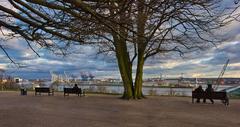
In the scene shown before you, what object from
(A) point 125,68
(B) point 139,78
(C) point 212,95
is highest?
(A) point 125,68

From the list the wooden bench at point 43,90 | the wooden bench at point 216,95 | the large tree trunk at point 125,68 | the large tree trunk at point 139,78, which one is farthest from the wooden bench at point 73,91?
the wooden bench at point 216,95

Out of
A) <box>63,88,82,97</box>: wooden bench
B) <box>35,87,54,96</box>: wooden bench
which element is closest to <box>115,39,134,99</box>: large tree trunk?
<box>63,88,82,97</box>: wooden bench

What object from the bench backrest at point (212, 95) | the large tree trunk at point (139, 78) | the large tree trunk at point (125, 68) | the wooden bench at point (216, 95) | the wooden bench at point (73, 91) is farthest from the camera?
the wooden bench at point (73, 91)

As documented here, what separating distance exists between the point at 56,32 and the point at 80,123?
174 inches

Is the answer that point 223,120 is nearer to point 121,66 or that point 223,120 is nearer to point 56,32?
point 56,32

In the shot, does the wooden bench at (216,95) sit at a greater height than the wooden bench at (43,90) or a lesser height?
lesser

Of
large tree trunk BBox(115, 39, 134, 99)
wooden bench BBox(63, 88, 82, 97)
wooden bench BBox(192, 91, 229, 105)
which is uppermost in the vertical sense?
large tree trunk BBox(115, 39, 134, 99)

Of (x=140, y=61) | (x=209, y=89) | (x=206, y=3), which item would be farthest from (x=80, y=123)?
(x=140, y=61)

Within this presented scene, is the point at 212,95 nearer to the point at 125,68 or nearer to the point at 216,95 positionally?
the point at 216,95

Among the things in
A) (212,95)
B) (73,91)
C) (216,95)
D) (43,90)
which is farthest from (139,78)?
(43,90)

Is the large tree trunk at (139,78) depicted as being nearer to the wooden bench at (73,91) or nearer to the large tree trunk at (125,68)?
the large tree trunk at (125,68)

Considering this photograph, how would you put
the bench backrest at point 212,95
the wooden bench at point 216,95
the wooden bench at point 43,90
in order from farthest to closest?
the wooden bench at point 43,90
the bench backrest at point 212,95
the wooden bench at point 216,95

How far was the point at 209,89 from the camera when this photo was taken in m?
25.3

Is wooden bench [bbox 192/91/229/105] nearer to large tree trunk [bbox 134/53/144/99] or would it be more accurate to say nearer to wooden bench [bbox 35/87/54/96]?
large tree trunk [bbox 134/53/144/99]
